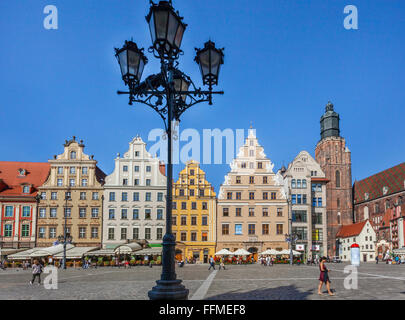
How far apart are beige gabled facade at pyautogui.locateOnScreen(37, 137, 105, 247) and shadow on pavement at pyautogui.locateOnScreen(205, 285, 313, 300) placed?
1510 inches

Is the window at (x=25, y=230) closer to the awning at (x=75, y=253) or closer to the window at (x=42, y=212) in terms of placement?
the window at (x=42, y=212)

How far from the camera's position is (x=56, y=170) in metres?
50.9

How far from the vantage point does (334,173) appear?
8269cm

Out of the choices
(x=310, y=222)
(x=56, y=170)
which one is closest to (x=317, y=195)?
(x=310, y=222)

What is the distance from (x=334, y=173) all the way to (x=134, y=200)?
46.8 meters

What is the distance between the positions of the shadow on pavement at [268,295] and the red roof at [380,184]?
7045 cm

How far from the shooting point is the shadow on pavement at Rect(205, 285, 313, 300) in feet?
43.9

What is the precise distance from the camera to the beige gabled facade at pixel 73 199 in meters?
50.3

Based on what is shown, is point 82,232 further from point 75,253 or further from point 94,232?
point 75,253

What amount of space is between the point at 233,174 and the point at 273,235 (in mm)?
9197

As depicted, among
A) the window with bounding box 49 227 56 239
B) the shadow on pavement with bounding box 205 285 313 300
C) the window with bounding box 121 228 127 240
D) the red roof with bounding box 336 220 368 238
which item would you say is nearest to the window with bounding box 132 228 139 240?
the window with bounding box 121 228 127 240

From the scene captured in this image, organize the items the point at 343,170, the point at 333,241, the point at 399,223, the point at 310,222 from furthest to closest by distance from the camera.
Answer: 1. the point at 343,170
2. the point at 333,241
3. the point at 399,223
4. the point at 310,222

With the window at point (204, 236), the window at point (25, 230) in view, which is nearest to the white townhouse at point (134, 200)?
the window at point (204, 236)
